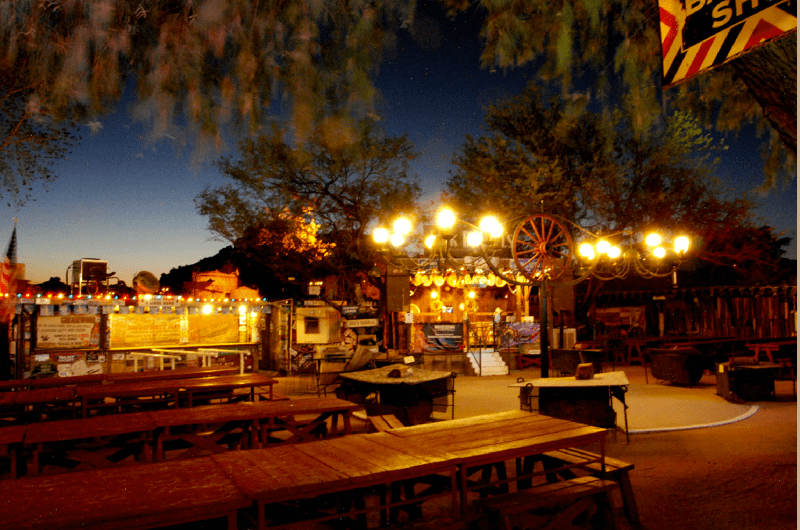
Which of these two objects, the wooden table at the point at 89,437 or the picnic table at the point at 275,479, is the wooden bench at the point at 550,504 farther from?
the wooden table at the point at 89,437

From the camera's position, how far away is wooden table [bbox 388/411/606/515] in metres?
3.85

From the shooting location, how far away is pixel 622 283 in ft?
93.1

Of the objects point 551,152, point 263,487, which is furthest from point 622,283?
point 263,487

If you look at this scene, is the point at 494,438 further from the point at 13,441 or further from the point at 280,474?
the point at 13,441

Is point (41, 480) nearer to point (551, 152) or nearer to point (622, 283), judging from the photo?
point (551, 152)

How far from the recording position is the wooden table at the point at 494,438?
3846 mm

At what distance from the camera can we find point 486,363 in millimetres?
18234

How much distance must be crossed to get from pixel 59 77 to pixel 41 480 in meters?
3.40

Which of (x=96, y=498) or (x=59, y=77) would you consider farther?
(x=59, y=77)

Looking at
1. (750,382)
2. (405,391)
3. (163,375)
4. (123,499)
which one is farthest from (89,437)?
(750,382)

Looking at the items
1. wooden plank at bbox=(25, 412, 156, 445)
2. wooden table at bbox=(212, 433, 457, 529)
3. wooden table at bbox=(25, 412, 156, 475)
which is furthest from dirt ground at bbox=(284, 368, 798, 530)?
wooden table at bbox=(25, 412, 156, 475)

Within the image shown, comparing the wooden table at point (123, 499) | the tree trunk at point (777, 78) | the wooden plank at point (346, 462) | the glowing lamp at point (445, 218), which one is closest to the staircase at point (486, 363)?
the glowing lamp at point (445, 218)

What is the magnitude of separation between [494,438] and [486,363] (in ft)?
46.8

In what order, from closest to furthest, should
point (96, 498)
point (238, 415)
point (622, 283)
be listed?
point (96, 498)
point (238, 415)
point (622, 283)
